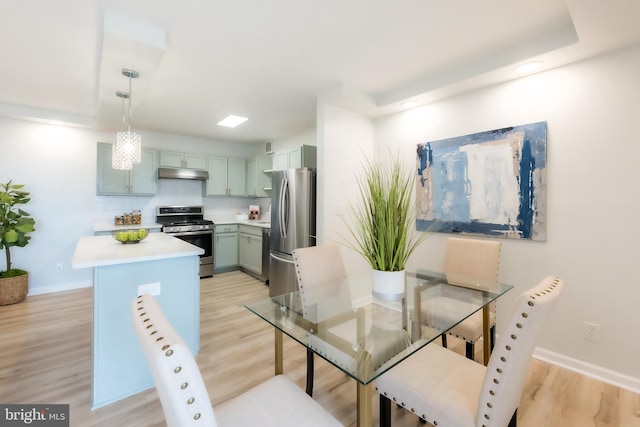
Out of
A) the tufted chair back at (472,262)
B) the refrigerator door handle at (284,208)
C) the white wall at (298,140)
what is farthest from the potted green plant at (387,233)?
the white wall at (298,140)

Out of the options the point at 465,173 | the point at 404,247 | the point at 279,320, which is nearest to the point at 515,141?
the point at 465,173

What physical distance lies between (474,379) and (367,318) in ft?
1.77

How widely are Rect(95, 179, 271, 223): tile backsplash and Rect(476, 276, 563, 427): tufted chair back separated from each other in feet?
16.0

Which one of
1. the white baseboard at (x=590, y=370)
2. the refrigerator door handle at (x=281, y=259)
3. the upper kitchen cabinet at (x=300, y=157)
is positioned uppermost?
the upper kitchen cabinet at (x=300, y=157)

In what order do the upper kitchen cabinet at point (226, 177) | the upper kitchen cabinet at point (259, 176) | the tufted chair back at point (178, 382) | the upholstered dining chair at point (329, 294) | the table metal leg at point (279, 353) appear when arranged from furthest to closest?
the upper kitchen cabinet at point (226, 177) < the upper kitchen cabinet at point (259, 176) < the table metal leg at point (279, 353) < the upholstered dining chair at point (329, 294) < the tufted chair back at point (178, 382)

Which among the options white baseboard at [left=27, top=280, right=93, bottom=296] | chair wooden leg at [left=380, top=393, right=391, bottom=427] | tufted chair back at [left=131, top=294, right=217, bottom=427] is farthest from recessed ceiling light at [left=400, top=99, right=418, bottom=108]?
white baseboard at [left=27, top=280, right=93, bottom=296]

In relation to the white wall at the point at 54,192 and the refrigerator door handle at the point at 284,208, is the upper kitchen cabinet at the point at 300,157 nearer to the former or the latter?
the refrigerator door handle at the point at 284,208

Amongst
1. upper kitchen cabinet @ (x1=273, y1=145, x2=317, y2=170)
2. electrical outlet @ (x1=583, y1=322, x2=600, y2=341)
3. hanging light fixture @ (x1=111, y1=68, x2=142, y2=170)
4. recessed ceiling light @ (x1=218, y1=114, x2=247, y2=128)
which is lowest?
electrical outlet @ (x1=583, y1=322, x2=600, y2=341)

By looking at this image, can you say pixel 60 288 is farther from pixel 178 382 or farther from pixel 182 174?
pixel 178 382

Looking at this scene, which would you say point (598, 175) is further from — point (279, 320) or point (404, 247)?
point (279, 320)

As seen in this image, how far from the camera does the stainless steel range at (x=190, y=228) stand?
4504mm

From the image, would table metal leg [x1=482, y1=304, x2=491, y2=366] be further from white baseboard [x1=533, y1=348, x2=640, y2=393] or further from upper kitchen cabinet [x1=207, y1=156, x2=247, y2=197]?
upper kitchen cabinet [x1=207, y1=156, x2=247, y2=197]

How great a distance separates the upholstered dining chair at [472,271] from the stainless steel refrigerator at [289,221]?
154 centimetres

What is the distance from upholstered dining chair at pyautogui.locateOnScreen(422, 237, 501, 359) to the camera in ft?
6.15
